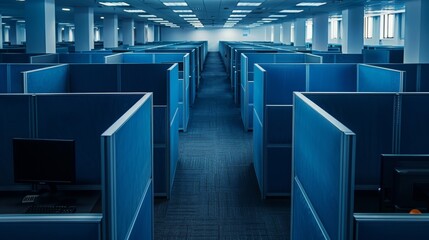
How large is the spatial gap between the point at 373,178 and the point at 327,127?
130cm

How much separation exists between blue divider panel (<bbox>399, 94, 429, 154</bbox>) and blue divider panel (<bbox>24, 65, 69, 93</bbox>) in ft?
8.69

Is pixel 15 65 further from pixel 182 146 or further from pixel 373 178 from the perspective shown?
pixel 373 178

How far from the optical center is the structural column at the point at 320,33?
50.9ft

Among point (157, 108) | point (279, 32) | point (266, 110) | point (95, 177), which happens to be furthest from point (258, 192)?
point (279, 32)

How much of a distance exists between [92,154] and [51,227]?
1.38 metres

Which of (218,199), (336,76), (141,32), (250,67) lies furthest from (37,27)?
(141,32)

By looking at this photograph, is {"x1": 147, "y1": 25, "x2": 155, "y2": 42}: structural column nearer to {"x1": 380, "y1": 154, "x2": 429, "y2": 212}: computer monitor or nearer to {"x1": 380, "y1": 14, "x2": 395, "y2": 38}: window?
{"x1": 380, "y1": 14, "x2": 395, "y2": 38}: window

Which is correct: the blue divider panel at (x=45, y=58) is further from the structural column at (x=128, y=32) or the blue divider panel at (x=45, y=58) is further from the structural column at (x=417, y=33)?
Result: the structural column at (x=128, y=32)

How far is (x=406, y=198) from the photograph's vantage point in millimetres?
1918

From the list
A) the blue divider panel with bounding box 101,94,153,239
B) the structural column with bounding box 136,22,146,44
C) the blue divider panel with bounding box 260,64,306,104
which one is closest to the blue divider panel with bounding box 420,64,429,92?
the blue divider panel with bounding box 260,64,306,104

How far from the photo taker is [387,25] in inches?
818

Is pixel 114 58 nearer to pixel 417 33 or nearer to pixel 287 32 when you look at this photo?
pixel 417 33

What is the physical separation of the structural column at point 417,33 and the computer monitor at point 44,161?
24.6 feet

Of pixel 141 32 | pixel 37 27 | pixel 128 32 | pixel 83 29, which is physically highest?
pixel 141 32
